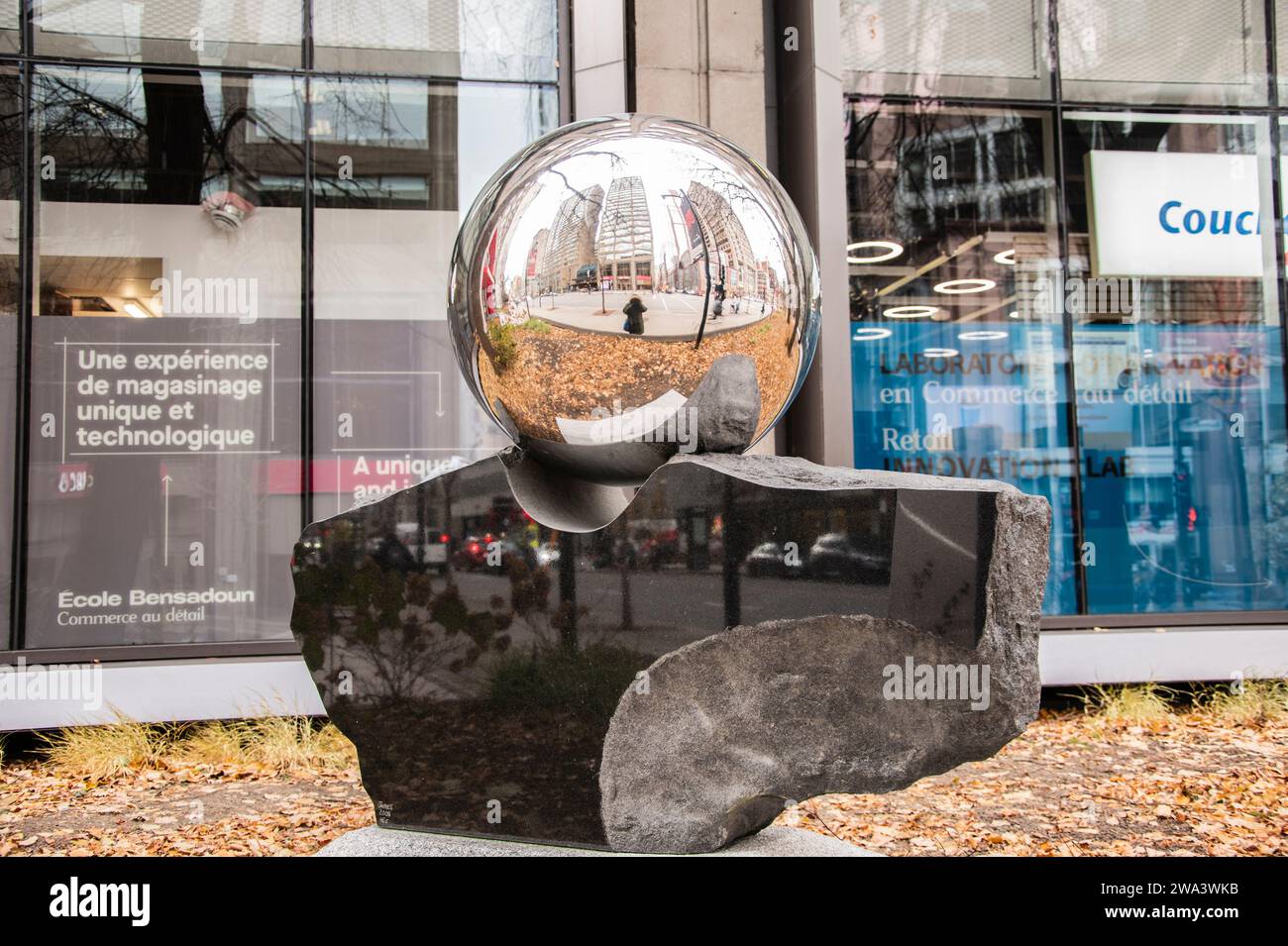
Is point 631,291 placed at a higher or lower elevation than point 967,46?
lower

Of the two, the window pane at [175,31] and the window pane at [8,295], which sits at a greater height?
the window pane at [175,31]

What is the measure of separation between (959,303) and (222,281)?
6.23 meters

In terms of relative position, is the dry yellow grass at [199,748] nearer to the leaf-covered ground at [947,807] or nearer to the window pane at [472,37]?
the leaf-covered ground at [947,807]

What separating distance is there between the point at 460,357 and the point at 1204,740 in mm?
6217

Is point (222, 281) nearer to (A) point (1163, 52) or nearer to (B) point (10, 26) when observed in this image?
(B) point (10, 26)

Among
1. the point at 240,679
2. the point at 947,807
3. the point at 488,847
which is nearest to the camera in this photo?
the point at 488,847

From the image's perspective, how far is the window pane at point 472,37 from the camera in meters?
7.83

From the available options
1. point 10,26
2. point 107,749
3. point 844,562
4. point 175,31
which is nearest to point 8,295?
point 10,26

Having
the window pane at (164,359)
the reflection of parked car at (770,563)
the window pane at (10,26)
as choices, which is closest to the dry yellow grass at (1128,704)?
the reflection of parked car at (770,563)

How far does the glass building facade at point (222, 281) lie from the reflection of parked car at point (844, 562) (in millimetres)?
5173

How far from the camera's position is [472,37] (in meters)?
7.88

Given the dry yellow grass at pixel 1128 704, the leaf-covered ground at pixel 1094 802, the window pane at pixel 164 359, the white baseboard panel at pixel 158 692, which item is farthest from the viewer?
the window pane at pixel 164 359

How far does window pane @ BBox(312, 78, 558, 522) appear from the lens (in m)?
7.59
